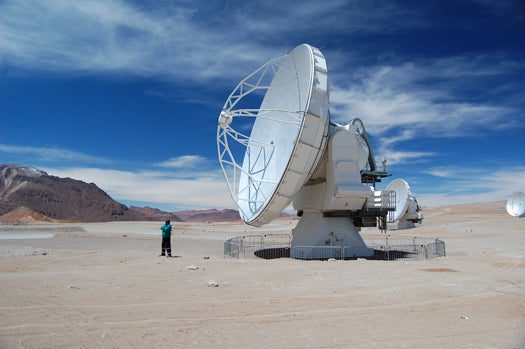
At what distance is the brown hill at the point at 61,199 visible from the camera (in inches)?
6029

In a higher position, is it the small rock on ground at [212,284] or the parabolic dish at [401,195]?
the parabolic dish at [401,195]

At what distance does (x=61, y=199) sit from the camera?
161250 mm

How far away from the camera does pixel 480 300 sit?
11.0 m

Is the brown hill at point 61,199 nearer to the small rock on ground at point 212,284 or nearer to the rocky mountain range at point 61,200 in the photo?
the rocky mountain range at point 61,200

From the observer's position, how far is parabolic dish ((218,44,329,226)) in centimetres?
1894

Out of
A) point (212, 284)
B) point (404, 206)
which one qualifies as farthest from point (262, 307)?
point (404, 206)

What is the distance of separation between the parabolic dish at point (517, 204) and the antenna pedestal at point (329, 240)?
169 feet

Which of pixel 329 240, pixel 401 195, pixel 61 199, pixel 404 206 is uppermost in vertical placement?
pixel 61 199

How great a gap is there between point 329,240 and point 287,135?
578 cm

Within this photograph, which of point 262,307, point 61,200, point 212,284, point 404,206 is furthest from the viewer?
point 61,200

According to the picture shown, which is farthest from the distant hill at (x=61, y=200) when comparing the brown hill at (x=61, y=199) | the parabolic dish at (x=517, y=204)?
the parabolic dish at (x=517, y=204)

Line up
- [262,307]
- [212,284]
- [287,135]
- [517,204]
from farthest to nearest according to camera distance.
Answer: [517,204]
[287,135]
[212,284]
[262,307]

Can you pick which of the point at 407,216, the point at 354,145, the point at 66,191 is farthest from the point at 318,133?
the point at 66,191

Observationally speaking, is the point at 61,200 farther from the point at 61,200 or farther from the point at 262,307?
the point at 262,307
